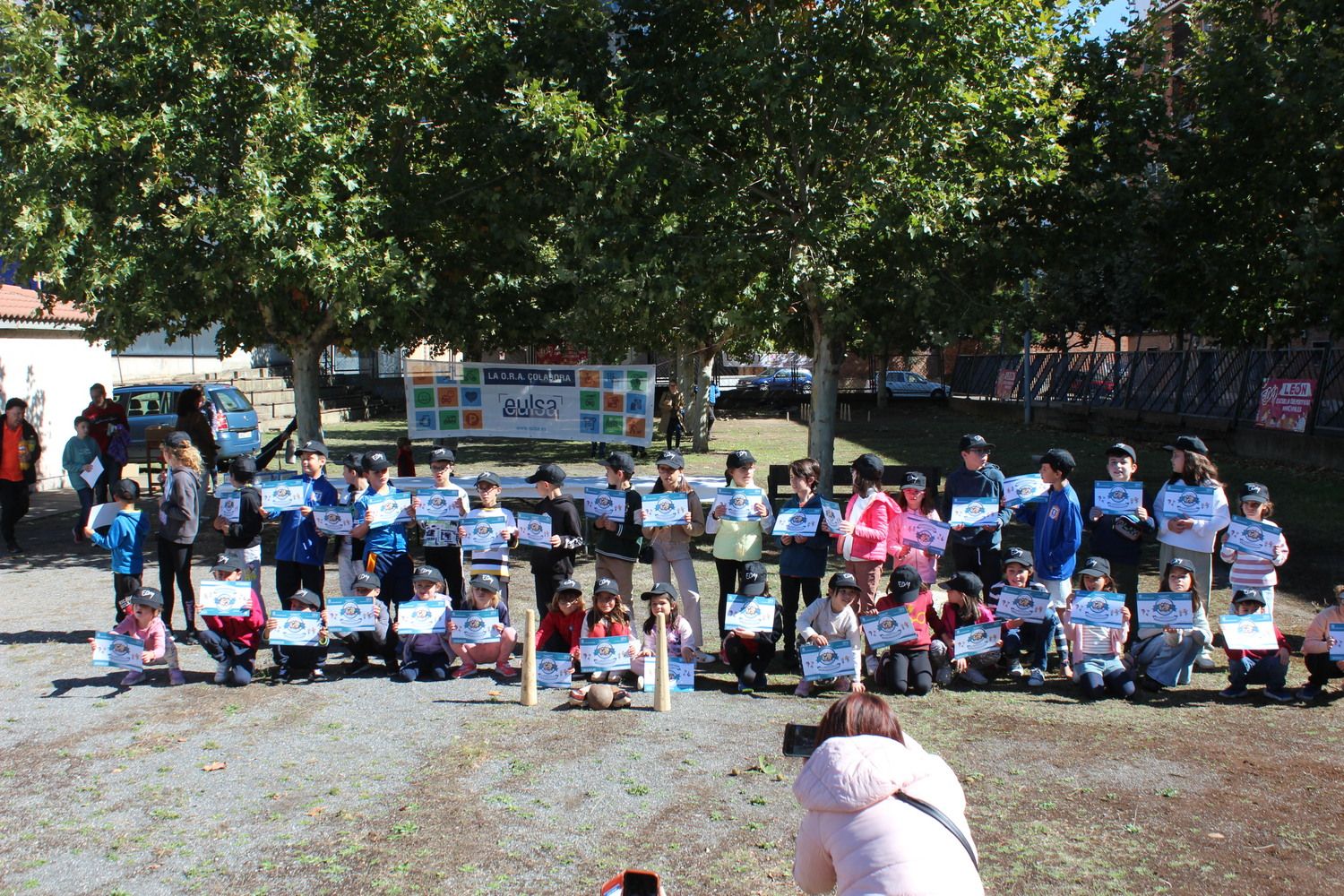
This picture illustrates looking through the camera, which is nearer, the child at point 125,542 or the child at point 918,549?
the child at point 918,549

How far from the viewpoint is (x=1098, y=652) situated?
8.14m

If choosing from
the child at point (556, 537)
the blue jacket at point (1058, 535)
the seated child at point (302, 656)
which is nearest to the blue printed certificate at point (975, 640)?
the blue jacket at point (1058, 535)

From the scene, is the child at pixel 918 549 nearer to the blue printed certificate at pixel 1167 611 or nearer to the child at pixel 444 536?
the blue printed certificate at pixel 1167 611

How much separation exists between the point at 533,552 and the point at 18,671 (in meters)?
3.92

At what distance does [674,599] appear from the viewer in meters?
8.45

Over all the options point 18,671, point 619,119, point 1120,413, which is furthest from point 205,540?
point 1120,413

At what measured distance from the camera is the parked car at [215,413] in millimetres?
21906

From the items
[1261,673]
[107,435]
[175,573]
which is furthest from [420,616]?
[107,435]

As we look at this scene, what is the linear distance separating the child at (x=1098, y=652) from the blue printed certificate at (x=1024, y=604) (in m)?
0.22

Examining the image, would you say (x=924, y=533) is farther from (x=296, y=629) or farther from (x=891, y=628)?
(x=296, y=629)

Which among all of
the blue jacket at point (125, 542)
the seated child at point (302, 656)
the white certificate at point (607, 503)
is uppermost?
the white certificate at point (607, 503)

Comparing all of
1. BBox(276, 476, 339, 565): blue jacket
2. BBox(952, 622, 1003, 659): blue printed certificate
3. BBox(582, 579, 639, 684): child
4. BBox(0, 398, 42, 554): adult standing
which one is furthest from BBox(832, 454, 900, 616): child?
BBox(0, 398, 42, 554): adult standing

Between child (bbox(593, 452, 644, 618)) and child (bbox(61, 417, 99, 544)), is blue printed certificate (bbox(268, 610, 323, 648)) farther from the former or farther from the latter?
child (bbox(61, 417, 99, 544))

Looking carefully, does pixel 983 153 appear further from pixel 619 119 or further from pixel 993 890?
pixel 993 890
